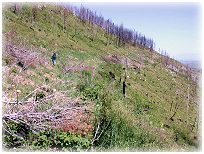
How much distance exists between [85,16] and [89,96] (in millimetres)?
114929

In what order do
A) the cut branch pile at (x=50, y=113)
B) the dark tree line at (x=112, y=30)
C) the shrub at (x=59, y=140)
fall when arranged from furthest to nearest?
the dark tree line at (x=112, y=30), the shrub at (x=59, y=140), the cut branch pile at (x=50, y=113)

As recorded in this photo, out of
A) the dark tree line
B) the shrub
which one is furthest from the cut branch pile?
the dark tree line

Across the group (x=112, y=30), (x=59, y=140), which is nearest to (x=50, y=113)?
(x=59, y=140)

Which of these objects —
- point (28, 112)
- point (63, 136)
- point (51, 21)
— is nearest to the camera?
point (28, 112)

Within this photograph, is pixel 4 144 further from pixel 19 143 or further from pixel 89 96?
pixel 89 96

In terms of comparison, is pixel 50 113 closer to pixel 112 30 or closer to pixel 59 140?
pixel 59 140

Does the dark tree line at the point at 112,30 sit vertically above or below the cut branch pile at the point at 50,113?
below

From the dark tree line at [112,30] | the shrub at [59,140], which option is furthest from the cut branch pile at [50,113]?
the dark tree line at [112,30]

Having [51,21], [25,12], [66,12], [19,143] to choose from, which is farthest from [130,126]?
[66,12]

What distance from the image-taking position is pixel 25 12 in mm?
75812

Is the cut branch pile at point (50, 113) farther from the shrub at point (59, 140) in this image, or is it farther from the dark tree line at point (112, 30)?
the dark tree line at point (112, 30)

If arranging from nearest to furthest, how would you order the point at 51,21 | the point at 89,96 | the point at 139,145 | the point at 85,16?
1. the point at 139,145
2. the point at 89,96
3. the point at 51,21
4. the point at 85,16

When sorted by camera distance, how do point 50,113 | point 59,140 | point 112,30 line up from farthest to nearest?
point 112,30
point 59,140
point 50,113

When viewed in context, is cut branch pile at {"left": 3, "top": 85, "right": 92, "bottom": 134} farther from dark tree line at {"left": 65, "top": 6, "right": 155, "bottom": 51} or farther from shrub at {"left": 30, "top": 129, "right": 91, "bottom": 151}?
dark tree line at {"left": 65, "top": 6, "right": 155, "bottom": 51}
